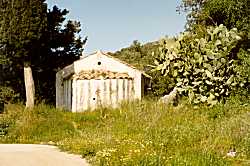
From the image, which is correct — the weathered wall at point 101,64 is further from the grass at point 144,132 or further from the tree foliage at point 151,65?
the grass at point 144,132

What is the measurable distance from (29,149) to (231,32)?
31.2 feet

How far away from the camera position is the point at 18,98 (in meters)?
28.9

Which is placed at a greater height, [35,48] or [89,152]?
[35,48]

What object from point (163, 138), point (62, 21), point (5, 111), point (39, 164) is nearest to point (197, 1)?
point (62, 21)

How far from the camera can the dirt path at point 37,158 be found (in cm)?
1181

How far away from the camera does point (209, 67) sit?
792 inches

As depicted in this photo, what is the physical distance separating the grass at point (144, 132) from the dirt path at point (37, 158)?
1.29ft

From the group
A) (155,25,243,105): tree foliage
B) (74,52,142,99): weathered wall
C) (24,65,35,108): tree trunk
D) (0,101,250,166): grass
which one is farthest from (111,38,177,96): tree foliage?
(24,65,35,108): tree trunk

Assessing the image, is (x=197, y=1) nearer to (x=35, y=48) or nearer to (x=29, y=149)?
(x=35, y=48)

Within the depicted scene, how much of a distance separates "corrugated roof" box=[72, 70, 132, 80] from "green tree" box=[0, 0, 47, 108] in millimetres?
3070

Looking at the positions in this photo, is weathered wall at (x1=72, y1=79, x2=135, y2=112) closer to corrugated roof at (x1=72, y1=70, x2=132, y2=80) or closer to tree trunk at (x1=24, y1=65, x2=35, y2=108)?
corrugated roof at (x1=72, y1=70, x2=132, y2=80)

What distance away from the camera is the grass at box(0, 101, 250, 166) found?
1140 centimetres

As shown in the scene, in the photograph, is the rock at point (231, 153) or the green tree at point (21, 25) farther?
the green tree at point (21, 25)

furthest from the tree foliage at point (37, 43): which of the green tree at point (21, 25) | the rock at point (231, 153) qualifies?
the rock at point (231, 153)
